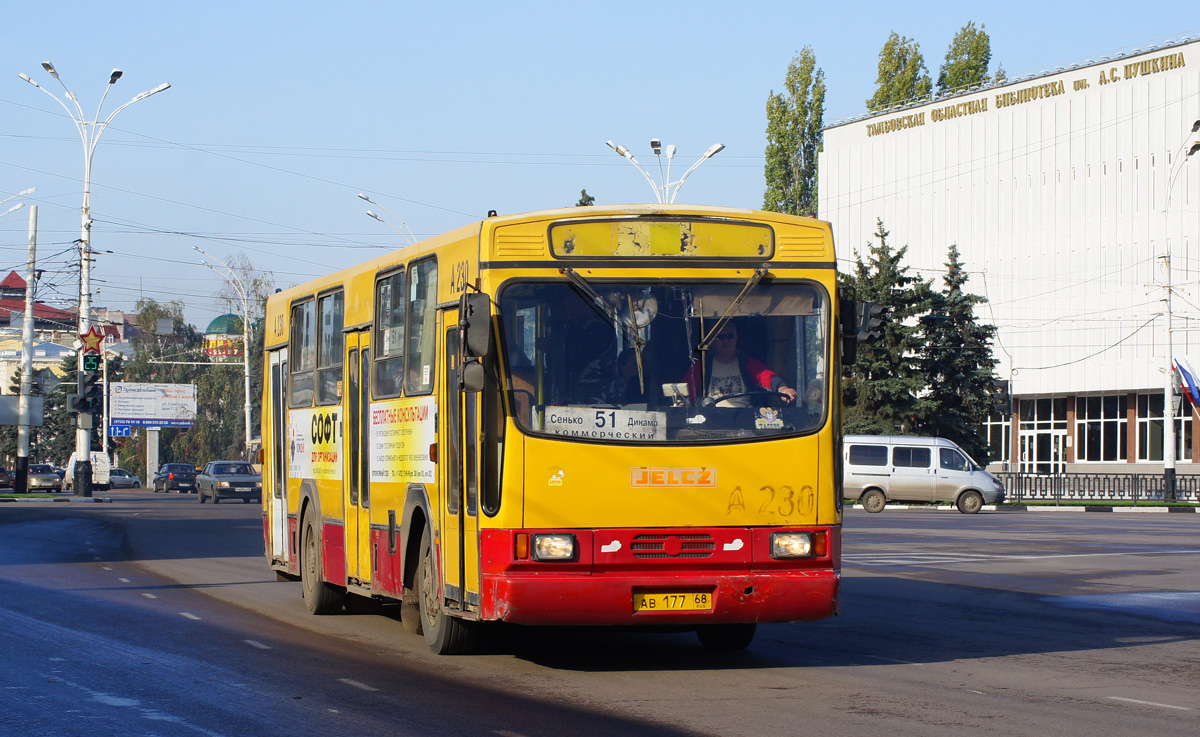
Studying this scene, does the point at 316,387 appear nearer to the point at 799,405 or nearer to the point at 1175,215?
the point at 799,405

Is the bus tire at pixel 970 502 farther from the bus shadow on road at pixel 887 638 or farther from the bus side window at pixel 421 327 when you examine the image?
the bus side window at pixel 421 327

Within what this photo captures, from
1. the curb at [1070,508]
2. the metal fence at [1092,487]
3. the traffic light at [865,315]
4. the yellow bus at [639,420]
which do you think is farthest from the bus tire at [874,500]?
the yellow bus at [639,420]

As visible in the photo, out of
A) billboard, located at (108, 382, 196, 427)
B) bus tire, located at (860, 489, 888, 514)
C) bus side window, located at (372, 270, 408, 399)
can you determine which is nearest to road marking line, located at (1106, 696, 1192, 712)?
bus side window, located at (372, 270, 408, 399)

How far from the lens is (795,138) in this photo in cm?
8031

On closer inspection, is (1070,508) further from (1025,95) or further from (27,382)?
(27,382)

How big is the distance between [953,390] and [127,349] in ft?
268

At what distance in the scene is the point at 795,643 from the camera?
39.2ft

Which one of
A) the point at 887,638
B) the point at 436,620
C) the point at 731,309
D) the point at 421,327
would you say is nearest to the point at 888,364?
the point at 887,638

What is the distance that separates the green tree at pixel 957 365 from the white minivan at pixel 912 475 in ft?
43.3

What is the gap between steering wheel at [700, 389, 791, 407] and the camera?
9625 millimetres

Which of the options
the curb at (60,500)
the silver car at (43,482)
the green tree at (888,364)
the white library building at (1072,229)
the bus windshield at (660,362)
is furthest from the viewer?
the silver car at (43,482)

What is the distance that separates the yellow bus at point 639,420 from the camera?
9383 mm

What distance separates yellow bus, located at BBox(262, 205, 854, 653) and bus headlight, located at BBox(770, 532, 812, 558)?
13 millimetres

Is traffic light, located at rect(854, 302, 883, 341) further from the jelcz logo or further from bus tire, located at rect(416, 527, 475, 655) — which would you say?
bus tire, located at rect(416, 527, 475, 655)
